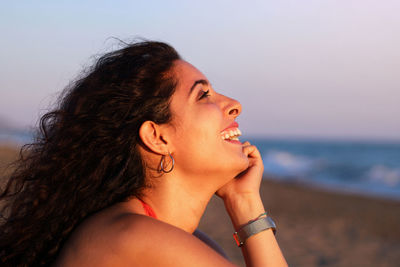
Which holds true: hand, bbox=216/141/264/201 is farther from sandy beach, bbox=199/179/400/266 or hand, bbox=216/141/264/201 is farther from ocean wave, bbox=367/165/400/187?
ocean wave, bbox=367/165/400/187

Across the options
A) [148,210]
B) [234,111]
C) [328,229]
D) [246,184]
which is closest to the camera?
[148,210]

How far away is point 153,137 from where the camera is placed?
2.07 metres

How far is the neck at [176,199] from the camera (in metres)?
2.09

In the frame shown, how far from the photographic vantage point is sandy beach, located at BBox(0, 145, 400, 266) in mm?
6711

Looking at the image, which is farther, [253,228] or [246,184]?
[246,184]

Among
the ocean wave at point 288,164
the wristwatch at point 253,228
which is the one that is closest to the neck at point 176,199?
the wristwatch at point 253,228

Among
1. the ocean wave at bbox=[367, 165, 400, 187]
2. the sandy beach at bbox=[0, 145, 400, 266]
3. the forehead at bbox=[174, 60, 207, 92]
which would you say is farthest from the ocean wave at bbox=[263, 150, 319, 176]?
the forehead at bbox=[174, 60, 207, 92]

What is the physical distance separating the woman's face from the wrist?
0.27 m

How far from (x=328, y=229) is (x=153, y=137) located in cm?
787

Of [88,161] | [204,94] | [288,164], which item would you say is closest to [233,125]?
[204,94]

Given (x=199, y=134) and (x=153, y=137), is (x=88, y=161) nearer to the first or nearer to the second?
(x=153, y=137)

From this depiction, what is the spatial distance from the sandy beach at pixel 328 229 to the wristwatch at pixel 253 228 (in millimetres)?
3881

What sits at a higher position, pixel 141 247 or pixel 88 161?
pixel 88 161

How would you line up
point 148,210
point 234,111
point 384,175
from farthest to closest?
point 384,175 → point 234,111 → point 148,210
